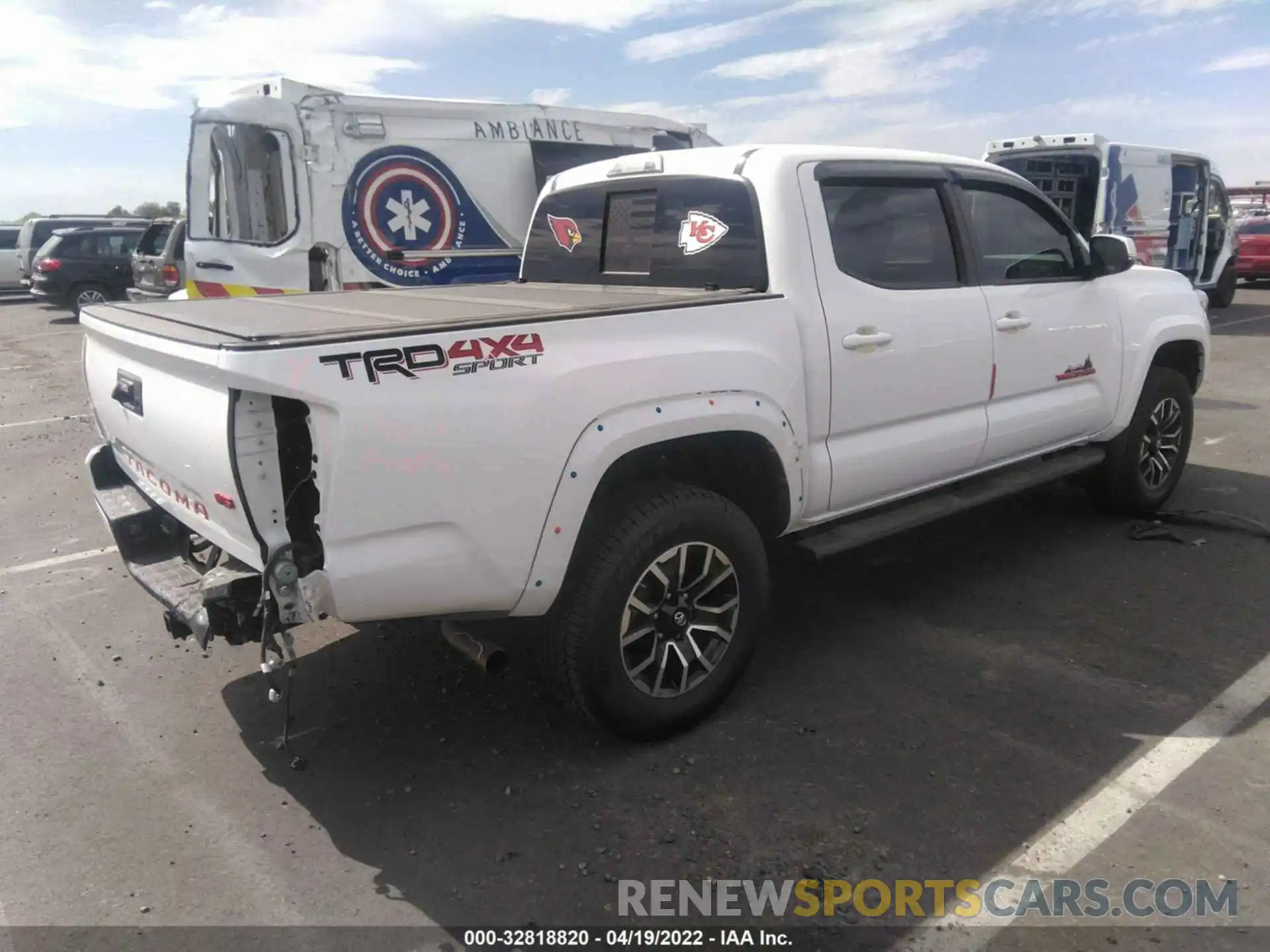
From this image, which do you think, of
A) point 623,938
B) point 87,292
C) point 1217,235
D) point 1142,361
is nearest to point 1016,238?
point 1142,361

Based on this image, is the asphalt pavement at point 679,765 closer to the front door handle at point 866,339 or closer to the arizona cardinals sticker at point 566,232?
the front door handle at point 866,339

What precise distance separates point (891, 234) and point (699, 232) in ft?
2.64

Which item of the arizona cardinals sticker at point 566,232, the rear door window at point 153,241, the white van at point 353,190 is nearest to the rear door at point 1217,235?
the white van at point 353,190

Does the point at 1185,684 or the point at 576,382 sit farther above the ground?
the point at 576,382

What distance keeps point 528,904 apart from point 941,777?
1.38 metres

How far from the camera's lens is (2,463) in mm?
7250

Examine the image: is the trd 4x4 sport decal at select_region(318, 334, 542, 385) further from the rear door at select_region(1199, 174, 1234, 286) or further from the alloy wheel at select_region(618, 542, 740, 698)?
the rear door at select_region(1199, 174, 1234, 286)

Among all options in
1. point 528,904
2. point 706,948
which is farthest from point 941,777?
point 528,904

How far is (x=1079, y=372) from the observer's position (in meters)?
4.79

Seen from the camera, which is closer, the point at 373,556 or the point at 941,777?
the point at 373,556

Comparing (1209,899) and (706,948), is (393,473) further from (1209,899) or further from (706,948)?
(1209,899)

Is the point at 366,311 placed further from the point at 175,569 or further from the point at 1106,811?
the point at 1106,811

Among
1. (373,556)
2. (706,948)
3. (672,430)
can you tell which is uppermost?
(672,430)

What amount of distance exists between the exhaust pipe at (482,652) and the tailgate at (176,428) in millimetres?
688
